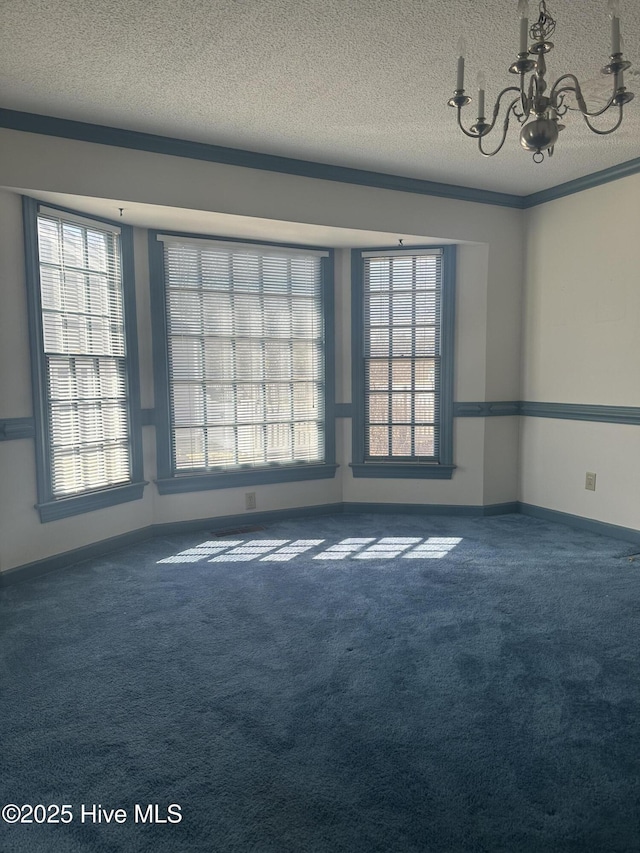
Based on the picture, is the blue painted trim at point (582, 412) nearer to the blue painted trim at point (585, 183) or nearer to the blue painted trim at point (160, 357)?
the blue painted trim at point (585, 183)

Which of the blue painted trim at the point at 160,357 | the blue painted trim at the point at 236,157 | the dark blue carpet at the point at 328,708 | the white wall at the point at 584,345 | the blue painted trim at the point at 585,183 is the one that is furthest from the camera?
the blue painted trim at the point at 160,357

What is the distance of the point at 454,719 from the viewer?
208cm

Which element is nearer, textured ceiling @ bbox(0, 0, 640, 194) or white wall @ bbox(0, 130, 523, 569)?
textured ceiling @ bbox(0, 0, 640, 194)

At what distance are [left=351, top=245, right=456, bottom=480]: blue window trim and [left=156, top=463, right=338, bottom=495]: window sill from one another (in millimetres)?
327

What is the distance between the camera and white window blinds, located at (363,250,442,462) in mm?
4957

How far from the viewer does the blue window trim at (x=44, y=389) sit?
3525 mm

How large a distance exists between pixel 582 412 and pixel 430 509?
1.47 meters

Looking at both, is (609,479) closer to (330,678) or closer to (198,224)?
(330,678)

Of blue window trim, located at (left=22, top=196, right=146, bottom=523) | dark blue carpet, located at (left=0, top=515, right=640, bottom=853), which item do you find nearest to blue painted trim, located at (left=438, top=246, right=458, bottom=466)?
dark blue carpet, located at (left=0, top=515, right=640, bottom=853)

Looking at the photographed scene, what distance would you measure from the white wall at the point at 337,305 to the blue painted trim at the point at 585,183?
7.7 inches

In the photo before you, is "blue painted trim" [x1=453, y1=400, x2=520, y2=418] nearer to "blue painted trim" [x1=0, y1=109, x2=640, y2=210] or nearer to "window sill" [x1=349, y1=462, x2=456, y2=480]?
"window sill" [x1=349, y1=462, x2=456, y2=480]

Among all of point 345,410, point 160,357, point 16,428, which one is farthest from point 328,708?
point 345,410

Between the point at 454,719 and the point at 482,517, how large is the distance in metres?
3.08

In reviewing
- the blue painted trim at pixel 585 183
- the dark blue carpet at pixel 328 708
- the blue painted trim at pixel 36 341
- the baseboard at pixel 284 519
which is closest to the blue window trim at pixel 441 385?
the baseboard at pixel 284 519
